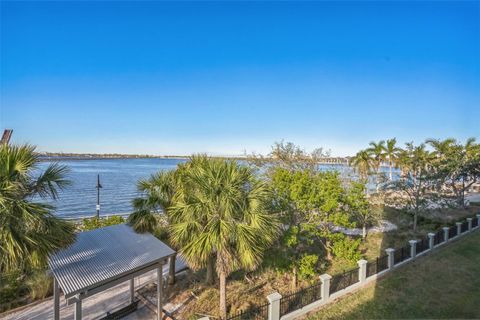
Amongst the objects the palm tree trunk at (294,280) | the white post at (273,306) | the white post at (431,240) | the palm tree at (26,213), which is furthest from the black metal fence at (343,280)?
the palm tree at (26,213)

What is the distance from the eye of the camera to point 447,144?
907 inches

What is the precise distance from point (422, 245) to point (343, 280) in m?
6.05

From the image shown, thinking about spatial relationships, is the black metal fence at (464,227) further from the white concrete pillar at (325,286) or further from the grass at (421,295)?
A: the white concrete pillar at (325,286)

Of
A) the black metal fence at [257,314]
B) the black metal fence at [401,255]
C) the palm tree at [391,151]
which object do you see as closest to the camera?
the black metal fence at [257,314]

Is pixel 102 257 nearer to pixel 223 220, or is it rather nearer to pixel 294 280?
pixel 223 220

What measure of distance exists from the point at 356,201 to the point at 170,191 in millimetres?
7339

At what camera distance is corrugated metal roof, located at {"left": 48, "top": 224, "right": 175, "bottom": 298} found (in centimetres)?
559

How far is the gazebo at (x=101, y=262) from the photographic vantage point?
218 inches

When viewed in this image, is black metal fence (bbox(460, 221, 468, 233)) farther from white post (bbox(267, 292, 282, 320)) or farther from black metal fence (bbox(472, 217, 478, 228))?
white post (bbox(267, 292, 282, 320))

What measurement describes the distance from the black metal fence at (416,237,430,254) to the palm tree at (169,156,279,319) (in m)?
9.25

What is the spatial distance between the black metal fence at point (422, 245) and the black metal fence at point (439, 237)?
701 mm

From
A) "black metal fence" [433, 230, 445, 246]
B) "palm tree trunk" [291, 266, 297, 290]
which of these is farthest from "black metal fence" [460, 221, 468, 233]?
"palm tree trunk" [291, 266, 297, 290]

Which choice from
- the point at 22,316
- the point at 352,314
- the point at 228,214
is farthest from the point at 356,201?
the point at 22,316

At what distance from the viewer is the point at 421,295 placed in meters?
8.84
